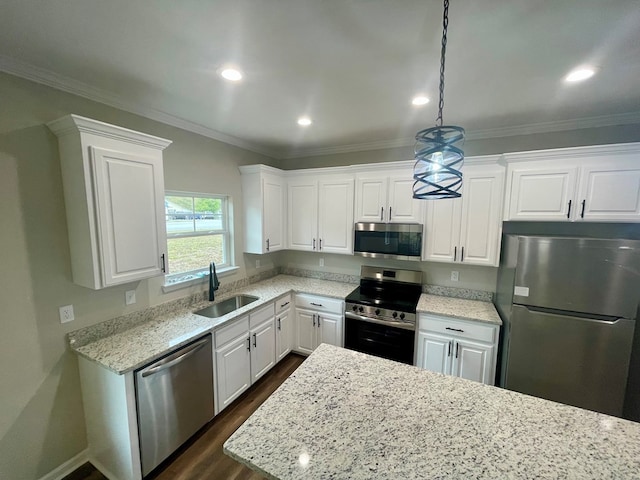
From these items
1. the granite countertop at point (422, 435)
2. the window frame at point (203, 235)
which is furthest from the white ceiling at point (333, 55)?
the granite countertop at point (422, 435)

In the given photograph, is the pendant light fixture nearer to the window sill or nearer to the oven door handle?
the oven door handle

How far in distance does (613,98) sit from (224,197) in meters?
3.59

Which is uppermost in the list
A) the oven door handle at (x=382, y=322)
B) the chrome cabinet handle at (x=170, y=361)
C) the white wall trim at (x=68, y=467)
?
the chrome cabinet handle at (x=170, y=361)

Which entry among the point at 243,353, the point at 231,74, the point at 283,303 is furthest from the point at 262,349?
the point at 231,74

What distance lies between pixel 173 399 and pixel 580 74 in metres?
3.49

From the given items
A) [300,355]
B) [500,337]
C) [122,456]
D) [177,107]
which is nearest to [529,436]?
[500,337]

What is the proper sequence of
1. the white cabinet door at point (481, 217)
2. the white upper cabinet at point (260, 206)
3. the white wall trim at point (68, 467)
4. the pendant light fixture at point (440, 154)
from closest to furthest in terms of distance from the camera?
the pendant light fixture at point (440, 154)
the white wall trim at point (68, 467)
the white cabinet door at point (481, 217)
the white upper cabinet at point (260, 206)

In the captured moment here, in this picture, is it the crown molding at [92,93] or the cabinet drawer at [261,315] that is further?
the cabinet drawer at [261,315]

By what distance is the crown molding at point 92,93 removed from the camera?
1.57 metres

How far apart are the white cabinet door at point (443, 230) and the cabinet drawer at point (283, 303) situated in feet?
5.46

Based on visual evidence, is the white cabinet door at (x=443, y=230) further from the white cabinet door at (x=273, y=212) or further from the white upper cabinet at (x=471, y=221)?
the white cabinet door at (x=273, y=212)

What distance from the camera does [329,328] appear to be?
3115 mm

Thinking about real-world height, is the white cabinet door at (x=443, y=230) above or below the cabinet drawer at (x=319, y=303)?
above

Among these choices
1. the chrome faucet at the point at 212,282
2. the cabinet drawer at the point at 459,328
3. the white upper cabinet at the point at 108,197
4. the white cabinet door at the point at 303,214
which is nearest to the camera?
the white upper cabinet at the point at 108,197
